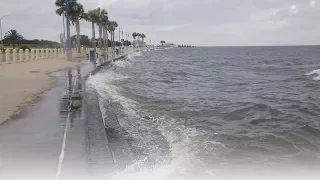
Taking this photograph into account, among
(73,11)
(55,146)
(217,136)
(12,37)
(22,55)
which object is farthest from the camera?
(12,37)

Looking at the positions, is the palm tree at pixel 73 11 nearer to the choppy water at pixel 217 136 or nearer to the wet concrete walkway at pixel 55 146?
the choppy water at pixel 217 136

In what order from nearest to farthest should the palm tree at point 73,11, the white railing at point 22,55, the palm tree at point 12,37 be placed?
the white railing at point 22,55, the palm tree at point 73,11, the palm tree at point 12,37

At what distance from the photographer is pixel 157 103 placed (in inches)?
516

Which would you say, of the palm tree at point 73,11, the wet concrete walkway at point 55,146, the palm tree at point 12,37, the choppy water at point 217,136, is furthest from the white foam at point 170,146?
the palm tree at point 12,37

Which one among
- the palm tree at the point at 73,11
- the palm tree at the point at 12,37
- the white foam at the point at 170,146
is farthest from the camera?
the palm tree at the point at 12,37

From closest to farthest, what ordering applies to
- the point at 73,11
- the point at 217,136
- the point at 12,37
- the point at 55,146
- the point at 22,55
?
the point at 55,146 < the point at 217,136 < the point at 22,55 < the point at 73,11 < the point at 12,37

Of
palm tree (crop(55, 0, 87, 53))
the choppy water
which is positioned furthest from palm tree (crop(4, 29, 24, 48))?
the choppy water

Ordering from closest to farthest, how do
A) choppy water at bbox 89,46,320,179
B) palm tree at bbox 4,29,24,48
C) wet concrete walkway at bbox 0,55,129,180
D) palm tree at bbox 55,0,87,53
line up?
wet concrete walkway at bbox 0,55,129,180 < choppy water at bbox 89,46,320,179 < palm tree at bbox 55,0,87,53 < palm tree at bbox 4,29,24,48

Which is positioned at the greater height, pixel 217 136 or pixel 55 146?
pixel 55 146

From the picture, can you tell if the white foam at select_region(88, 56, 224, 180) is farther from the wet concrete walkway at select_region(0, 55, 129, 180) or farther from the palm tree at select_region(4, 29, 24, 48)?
the palm tree at select_region(4, 29, 24, 48)

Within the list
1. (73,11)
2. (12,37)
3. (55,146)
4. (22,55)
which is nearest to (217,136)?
(55,146)

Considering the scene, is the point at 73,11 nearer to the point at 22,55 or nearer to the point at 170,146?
the point at 22,55

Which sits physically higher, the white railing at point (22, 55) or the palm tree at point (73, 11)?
the palm tree at point (73, 11)

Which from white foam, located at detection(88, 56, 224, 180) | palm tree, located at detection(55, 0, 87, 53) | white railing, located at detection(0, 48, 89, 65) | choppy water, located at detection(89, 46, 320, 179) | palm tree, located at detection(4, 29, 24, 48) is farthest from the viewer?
palm tree, located at detection(4, 29, 24, 48)
